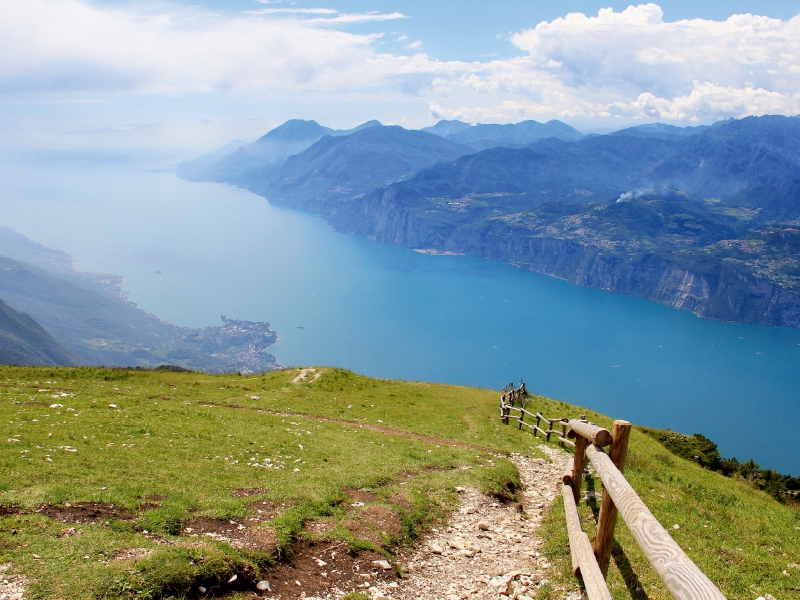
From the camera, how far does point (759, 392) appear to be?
478 ft

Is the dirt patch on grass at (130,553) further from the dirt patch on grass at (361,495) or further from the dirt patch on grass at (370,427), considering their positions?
the dirt patch on grass at (370,427)

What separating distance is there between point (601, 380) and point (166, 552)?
16032 centimetres

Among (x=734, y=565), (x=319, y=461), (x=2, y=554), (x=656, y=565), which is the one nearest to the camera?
(x=656, y=565)

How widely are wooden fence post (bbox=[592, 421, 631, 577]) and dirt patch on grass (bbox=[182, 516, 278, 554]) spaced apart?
577 cm

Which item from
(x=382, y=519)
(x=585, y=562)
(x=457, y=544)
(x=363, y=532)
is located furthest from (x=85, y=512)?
(x=585, y=562)

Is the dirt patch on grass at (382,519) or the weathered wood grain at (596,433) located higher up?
the weathered wood grain at (596,433)

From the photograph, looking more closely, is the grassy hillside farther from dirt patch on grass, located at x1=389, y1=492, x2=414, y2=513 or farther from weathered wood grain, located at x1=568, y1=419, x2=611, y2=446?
weathered wood grain, located at x1=568, y1=419, x2=611, y2=446

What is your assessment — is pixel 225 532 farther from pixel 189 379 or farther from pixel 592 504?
pixel 189 379

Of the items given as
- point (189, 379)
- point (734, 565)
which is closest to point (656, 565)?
point (734, 565)

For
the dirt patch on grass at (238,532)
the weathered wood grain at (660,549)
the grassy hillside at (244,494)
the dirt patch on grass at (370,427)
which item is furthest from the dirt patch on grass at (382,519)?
the dirt patch on grass at (370,427)

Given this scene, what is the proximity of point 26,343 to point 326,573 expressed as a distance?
590 feet

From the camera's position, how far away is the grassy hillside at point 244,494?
26.0 feet

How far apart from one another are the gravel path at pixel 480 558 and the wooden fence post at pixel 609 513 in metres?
1.75

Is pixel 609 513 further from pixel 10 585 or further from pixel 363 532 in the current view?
pixel 10 585
